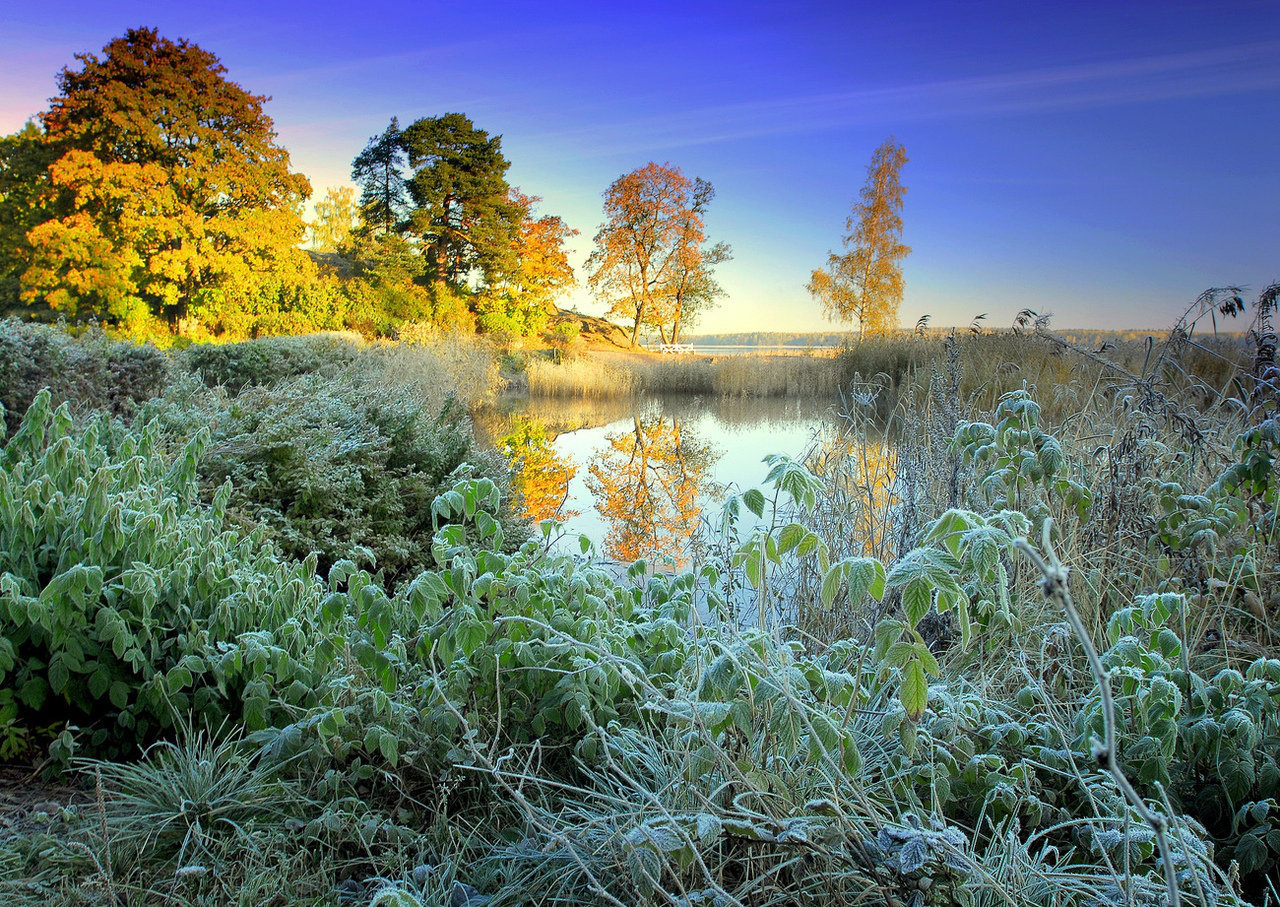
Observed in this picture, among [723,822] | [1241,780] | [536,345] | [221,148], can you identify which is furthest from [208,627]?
[536,345]

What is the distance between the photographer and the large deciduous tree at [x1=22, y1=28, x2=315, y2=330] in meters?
23.9

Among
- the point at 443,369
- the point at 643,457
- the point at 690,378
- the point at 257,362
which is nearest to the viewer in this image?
the point at 643,457

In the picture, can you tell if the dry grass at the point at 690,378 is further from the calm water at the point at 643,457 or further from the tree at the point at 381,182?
the tree at the point at 381,182

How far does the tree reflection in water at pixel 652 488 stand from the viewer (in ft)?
20.1

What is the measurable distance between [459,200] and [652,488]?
1092 inches

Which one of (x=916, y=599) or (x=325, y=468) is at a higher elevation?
(x=916, y=599)

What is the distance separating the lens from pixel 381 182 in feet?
111

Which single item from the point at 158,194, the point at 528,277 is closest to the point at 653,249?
the point at 528,277

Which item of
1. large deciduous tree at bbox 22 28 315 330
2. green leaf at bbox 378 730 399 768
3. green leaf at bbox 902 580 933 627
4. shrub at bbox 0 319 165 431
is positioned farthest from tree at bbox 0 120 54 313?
green leaf at bbox 902 580 933 627

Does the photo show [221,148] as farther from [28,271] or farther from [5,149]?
[5,149]

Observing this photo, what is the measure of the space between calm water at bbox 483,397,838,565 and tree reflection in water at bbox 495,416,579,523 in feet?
0.06

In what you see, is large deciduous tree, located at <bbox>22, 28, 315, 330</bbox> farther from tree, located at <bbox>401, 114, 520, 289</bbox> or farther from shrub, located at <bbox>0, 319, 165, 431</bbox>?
shrub, located at <bbox>0, 319, 165, 431</bbox>

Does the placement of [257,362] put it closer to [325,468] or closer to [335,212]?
[325,468]

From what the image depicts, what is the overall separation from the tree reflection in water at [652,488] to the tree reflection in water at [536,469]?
1.42 ft
